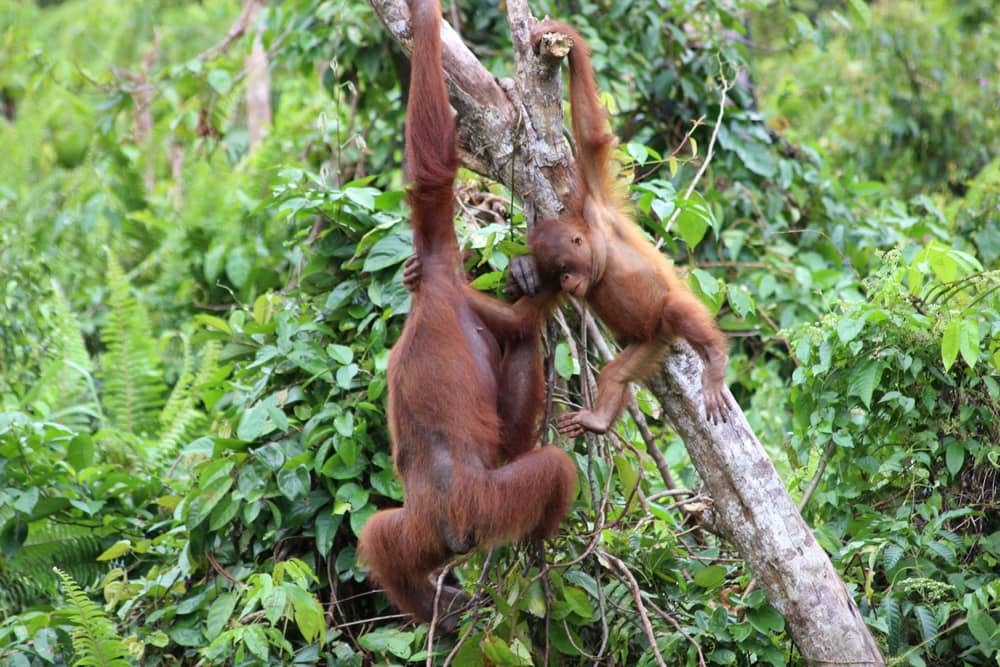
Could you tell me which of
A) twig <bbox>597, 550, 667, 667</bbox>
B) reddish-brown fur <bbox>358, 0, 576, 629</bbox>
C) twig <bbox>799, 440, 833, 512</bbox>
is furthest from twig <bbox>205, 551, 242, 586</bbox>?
twig <bbox>799, 440, 833, 512</bbox>

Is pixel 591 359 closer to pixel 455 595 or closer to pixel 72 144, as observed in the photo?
pixel 455 595

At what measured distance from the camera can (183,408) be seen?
24.0 feet

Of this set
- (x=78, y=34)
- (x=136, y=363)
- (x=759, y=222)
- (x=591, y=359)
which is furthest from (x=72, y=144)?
(x=591, y=359)

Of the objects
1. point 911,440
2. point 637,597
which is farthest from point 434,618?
point 911,440

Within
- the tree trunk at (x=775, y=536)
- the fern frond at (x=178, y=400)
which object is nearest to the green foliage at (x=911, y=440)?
the tree trunk at (x=775, y=536)

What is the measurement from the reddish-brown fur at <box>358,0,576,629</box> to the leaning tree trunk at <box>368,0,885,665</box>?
0.16 metres

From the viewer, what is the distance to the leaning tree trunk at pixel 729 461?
159 inches

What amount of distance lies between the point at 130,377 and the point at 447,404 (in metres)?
4.15

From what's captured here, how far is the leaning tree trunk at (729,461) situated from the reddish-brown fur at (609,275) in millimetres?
129

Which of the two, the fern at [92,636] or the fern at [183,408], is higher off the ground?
the fern at [92,636]

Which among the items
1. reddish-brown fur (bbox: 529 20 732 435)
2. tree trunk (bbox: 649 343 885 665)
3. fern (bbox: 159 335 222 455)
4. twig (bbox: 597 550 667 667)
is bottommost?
fern (bbox: 159 335 222 455)

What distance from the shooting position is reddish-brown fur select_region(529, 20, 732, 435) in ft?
13.7

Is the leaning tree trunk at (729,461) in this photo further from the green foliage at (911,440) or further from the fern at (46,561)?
the fern at (46,561)

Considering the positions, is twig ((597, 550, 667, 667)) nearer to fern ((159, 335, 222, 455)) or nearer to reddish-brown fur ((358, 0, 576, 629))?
reddish-brown fur ((358, 0, 576, 629))
